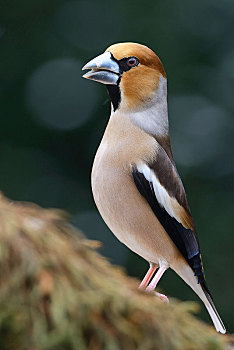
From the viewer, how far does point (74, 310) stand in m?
0.59

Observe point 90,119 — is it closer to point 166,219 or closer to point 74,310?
point 166,219

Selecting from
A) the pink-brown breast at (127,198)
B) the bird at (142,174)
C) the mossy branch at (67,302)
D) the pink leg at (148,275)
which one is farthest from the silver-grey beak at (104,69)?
the mossy branch at (67,302)

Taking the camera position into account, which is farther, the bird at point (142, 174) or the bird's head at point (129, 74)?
the bird's head at point (129, 74)

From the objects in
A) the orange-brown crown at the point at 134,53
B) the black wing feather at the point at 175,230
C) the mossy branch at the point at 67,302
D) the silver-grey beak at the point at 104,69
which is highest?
the orange-brown crown at the point at 134,53

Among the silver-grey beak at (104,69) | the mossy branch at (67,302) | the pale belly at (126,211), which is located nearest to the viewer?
the mossy branch at (67,302)

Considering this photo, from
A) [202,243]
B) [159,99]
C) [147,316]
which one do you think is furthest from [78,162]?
[147,316]

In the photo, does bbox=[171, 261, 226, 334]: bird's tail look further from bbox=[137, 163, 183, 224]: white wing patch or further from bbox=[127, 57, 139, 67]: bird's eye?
bbox=[127, 57, 139, 67]: bird's eye

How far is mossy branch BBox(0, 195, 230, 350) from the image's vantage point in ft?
1.86

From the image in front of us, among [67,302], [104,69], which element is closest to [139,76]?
[104,69]

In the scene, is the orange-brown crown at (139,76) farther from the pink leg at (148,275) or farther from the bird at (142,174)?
the pink leg at (148,275)

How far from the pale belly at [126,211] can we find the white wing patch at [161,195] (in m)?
0.06

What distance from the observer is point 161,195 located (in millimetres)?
1755

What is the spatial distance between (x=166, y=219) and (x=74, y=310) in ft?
3.82

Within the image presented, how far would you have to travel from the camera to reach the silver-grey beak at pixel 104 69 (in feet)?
5.59
